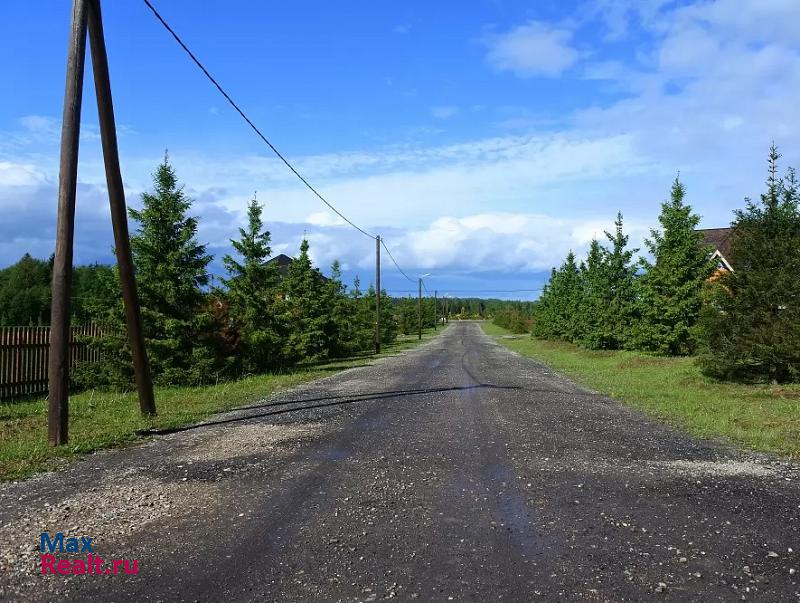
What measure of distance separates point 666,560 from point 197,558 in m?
3.19

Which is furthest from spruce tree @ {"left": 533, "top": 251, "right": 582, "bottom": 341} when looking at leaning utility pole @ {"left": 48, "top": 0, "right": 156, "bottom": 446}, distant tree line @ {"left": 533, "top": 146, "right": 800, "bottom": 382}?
leaning utility pole @ {"left": 48, "top": 0, "right": 156, "bottom": 446}

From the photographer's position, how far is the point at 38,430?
9.65m

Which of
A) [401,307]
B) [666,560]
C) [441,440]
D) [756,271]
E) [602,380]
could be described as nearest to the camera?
[666,560]

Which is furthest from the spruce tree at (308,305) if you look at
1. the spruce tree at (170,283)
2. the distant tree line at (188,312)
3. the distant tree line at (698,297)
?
the distant tree line at (698,297)

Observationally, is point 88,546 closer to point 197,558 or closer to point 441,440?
point 197,558

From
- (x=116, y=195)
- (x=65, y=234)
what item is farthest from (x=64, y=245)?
(x=116, y=195)

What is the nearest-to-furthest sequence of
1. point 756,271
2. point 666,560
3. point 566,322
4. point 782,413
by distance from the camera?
point 666,560, point 782,413, point 756,271, point 566,322

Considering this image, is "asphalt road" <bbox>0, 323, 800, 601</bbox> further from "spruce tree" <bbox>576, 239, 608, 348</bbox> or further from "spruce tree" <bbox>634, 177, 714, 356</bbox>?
"spruce tree" <bbox>576, 239, 608, 348</bbox>

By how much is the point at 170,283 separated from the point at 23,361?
3.76 meters

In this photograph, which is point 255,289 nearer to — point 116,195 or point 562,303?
point 116,195

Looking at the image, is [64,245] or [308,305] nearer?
[64,245]

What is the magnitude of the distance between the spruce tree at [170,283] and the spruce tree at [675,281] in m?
17.4

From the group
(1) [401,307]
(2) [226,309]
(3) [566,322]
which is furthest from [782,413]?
(1) [401,307]

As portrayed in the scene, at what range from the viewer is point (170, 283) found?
15898mm
